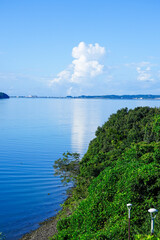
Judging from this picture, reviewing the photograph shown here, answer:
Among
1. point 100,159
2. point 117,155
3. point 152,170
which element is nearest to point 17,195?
point 100,159

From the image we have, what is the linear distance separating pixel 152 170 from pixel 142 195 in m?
1.96

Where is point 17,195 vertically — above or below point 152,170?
below

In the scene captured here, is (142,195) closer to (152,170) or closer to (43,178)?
(152,170)

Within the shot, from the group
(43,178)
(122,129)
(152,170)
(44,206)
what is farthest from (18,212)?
(122,129)

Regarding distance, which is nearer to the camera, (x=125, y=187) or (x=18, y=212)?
(x=125, y=187)

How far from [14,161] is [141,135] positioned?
23.3m

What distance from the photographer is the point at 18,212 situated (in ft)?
88.4

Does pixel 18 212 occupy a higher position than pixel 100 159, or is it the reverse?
pixel 100 159

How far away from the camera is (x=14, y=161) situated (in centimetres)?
4362

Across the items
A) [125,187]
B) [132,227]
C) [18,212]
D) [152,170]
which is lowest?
[18,212]

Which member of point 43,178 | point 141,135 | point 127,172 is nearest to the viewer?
point 127,172

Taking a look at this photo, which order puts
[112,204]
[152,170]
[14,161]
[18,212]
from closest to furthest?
[112,204] < [152,170] < [18,212] < [14,161]

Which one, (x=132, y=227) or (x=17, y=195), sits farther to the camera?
(x=17, y=195)

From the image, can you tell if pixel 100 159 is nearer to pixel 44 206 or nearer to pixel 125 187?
pixel 44 206
